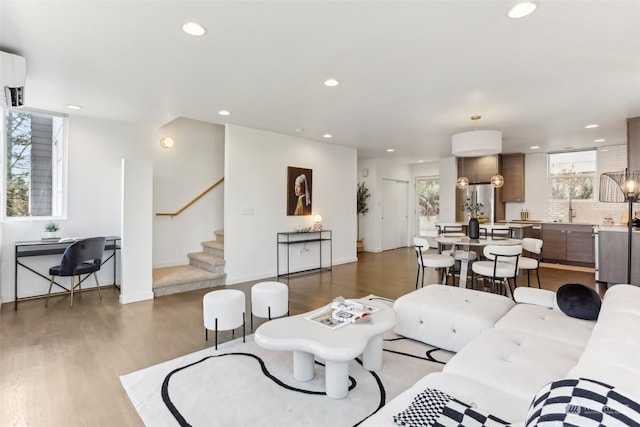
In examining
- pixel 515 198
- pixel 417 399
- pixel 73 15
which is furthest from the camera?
pixel 515 198

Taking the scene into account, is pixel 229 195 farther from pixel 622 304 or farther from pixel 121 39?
pixel 622 304

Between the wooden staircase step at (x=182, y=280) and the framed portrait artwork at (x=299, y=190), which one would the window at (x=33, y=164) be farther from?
the framed portrait artwork at (x=299, y=190)

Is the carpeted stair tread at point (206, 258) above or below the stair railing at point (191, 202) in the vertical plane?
below

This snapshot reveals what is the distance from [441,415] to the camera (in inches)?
51.0

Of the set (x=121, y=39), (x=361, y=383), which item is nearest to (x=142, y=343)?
(x=361, y=383)

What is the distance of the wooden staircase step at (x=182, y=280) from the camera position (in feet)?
15.6

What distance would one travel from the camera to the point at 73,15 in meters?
2.27

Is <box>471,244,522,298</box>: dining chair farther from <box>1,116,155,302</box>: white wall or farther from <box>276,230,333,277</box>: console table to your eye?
<box>1,116,155,302</box>: white wall

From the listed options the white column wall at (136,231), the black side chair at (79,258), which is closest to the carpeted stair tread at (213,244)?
the white column wall at (136,231)

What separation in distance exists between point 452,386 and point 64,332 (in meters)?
3.71

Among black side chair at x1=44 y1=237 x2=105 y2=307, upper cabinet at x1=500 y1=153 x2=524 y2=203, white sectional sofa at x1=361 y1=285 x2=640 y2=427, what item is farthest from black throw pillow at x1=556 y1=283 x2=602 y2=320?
upper cabinet at x1=500 y1=153 x2=524 y2=203

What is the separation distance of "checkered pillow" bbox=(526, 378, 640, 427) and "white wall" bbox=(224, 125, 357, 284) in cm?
490

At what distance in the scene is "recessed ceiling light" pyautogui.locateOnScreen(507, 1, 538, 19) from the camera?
2.12 m

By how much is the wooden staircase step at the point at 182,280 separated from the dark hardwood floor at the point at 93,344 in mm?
180
